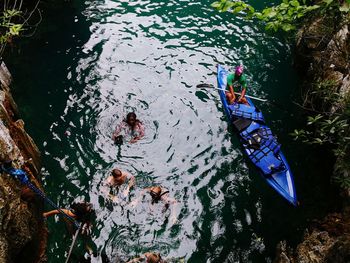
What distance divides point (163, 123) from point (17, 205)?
6.73m

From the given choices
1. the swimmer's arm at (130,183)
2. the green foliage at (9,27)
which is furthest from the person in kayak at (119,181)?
the green foliage at (9,27)

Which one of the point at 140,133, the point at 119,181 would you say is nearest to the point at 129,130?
the point at 140,133

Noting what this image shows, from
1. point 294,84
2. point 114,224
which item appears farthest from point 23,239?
point 294,84

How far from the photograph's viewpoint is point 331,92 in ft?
29.7

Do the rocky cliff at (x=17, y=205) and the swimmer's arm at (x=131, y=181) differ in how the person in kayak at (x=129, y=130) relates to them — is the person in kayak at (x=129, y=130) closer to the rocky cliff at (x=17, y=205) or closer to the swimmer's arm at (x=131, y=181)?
the swimmer's arm at (x=131, y=181)

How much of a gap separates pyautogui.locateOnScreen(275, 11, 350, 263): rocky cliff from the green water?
133 centimetres

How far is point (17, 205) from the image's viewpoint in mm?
6820

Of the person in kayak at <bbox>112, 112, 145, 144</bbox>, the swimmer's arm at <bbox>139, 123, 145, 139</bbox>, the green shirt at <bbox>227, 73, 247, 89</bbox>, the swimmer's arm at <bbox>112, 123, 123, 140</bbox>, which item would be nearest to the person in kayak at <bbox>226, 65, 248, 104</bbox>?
the green shirt at <bbox>227, 73, 247, 89</bbox>

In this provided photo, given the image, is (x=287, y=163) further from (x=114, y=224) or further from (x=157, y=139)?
(x=114, y=224)

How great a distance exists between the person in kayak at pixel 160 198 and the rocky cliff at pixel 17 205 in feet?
9.74

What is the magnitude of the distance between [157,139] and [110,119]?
2.04m

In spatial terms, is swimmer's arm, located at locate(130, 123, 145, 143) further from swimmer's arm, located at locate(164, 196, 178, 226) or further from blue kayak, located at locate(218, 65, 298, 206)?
blue kayak, located at locate(218, 65, 298, 206)

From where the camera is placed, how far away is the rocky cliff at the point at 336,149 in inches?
289

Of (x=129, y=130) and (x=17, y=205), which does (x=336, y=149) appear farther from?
(x=17, y=205)
